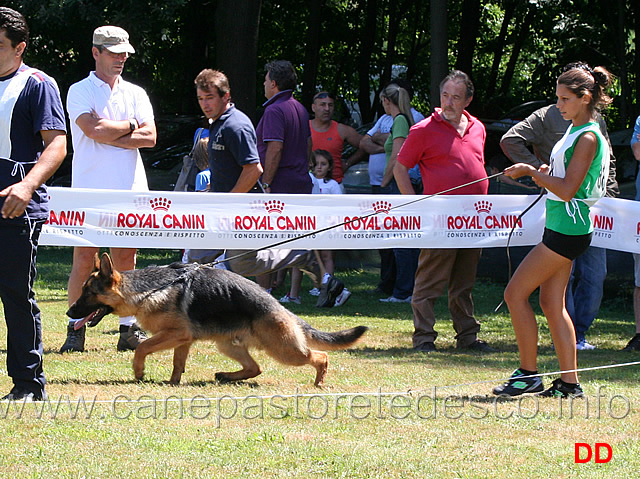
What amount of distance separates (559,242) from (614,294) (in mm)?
5712

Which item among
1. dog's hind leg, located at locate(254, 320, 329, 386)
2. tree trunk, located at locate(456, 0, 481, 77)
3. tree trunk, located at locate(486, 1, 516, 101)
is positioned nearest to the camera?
dog's hind leg, located at locate(254, 320, 329, 386)

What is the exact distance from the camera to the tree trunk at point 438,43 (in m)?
13.3

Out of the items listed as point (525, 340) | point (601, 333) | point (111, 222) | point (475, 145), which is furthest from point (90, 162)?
point (601, 333)

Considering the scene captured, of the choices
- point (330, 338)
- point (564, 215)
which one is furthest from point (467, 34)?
point (564, 215)

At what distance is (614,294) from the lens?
10.5 m

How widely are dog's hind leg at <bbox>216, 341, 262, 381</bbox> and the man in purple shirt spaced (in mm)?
2721

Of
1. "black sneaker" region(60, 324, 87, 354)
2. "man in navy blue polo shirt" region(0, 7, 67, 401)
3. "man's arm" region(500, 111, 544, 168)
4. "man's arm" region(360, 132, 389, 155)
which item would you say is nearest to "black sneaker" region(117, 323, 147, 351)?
"black sneaker" region(60, 324, 87, 354)

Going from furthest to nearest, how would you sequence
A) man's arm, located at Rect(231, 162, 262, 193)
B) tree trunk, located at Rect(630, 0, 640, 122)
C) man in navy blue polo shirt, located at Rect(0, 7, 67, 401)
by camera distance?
tree trunk, located at Rect(630, 0, 640, 122), man's arm, located at Rect(231, 162, 262, 193), man in navy blue polo shirt, located at Rect(0, 7, 67, 401)

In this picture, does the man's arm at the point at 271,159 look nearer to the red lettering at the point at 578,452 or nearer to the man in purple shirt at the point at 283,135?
the man in purple shirt at the point at 283,135

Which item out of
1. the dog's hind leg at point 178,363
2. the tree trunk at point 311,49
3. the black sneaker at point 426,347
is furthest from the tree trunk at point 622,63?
the dog's hind leg at point 178,363

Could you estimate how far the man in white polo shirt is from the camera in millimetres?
6551

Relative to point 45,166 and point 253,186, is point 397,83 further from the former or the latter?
point 45,166

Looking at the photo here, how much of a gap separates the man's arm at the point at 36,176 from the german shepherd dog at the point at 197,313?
1.16 metres

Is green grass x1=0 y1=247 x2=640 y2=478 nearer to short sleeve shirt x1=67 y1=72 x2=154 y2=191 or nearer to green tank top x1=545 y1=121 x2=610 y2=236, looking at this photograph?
green tank top x1=545 y1=121 x2=610 y2=236
